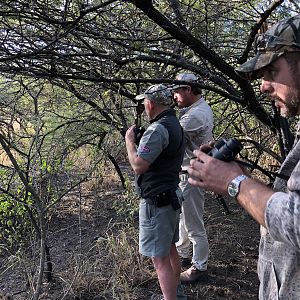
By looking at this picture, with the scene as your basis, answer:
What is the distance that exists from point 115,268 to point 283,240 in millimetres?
2881

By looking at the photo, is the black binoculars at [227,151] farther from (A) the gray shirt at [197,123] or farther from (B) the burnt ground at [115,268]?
(B) the burnt ground at [115,268]

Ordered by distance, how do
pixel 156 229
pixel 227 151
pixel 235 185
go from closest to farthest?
pixel 235 185, pixel 227 151, pixel 156 229

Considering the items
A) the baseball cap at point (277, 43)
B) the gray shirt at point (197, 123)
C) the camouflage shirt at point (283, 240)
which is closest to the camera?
the camouflage shirt at point (283, 240)

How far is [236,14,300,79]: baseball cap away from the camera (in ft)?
4.55

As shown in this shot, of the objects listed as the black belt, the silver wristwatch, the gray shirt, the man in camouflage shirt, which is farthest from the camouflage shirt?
the gray shirt

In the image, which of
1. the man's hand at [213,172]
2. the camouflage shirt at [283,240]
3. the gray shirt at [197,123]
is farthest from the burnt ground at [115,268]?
the man's hand at [213,172]

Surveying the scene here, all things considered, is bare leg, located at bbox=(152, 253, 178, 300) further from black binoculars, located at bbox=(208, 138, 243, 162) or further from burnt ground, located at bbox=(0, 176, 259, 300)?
black binoculars, located at bbox=(208, 138, 243, 162)

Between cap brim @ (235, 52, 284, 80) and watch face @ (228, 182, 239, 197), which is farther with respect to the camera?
cap brim @ (235, 52, 284, 80)

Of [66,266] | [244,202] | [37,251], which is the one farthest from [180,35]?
[66,266]

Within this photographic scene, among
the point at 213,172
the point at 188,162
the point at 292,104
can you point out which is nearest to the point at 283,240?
the point at 213,172

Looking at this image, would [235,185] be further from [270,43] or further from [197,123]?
A: [197,123]

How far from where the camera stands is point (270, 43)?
4.73 feet

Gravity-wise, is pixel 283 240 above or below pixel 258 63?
below

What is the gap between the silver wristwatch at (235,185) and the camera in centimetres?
132
